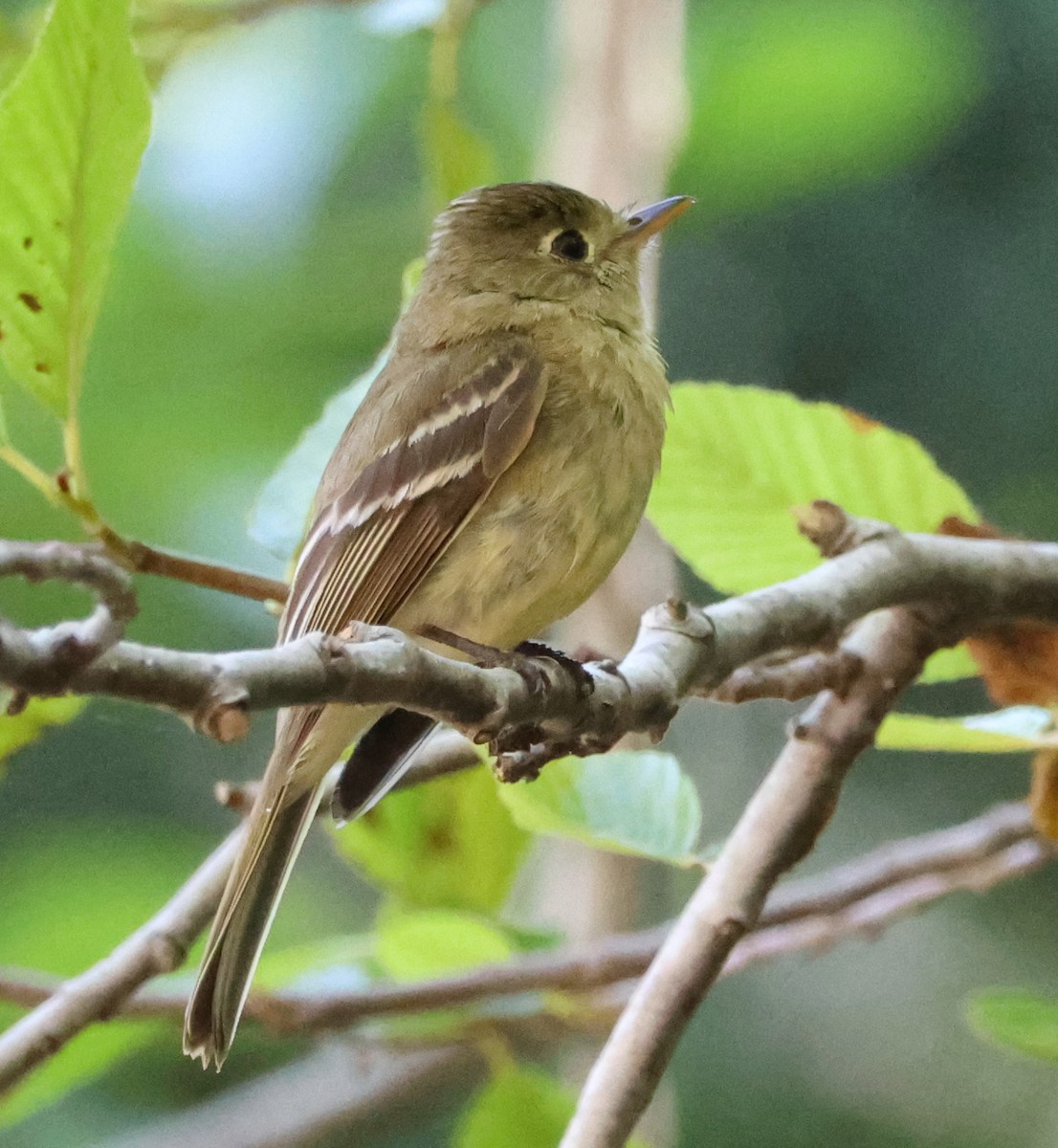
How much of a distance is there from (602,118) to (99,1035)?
0.93 m

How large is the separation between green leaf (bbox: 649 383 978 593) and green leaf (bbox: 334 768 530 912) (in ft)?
0.97

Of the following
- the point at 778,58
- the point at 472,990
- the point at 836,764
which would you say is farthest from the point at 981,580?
the point at 778,58

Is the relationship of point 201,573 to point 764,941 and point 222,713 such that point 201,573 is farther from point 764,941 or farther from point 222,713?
point 764,941

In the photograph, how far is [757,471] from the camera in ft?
2.75

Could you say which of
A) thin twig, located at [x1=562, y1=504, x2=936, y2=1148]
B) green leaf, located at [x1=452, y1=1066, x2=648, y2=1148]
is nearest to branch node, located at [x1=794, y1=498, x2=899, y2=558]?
thin twig, located at [x1=562, y1=504, x2=936, y2=1148]

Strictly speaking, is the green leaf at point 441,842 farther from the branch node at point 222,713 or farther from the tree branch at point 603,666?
the branch node at point 222,713

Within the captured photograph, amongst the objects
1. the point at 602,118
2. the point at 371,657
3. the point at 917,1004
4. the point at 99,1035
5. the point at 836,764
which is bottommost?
the point at 917,1004

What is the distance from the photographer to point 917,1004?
129 cm

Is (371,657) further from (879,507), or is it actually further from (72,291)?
(879,507)

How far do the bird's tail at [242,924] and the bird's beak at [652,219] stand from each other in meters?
0.48

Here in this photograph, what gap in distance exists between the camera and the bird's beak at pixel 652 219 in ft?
3.12

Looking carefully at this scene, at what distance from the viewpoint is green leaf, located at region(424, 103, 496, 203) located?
0.98 metres

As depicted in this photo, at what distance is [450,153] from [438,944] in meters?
0.57

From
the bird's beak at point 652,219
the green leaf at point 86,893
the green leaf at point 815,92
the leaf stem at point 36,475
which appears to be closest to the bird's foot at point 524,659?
the leaf stem at point 36,475
